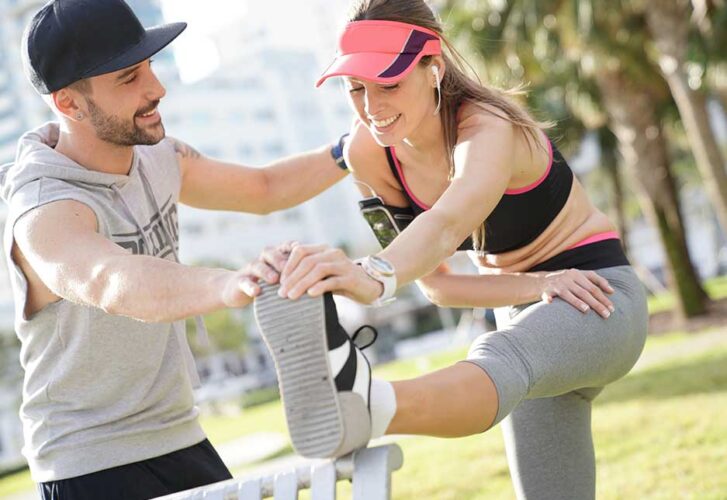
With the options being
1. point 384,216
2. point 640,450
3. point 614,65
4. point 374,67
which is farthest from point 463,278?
point 614,65

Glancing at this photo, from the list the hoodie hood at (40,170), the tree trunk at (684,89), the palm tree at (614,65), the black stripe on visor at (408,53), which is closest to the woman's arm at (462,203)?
the black stripe on visor at (408,53)

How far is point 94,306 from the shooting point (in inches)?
122

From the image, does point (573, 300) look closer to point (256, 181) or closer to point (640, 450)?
point (256, 181)

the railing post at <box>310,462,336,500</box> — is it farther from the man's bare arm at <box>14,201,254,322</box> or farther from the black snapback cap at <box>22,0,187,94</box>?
the black snapback cap at <box>22,0,187,94</box>

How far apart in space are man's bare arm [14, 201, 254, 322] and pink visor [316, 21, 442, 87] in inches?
32.6

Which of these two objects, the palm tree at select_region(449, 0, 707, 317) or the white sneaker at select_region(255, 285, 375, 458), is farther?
the palm tree at select_region(449, 0, 707, 317)

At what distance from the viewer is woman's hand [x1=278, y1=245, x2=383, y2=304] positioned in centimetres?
228

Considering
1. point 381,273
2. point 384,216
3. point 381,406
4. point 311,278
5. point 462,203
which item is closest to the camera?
point 311,278

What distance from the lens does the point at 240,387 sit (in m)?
76.4

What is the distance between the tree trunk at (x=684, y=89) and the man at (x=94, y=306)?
13.4 metres

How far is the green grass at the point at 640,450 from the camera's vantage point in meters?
6.00

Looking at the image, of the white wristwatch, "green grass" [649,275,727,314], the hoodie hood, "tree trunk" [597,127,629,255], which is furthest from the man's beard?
"tree trunk" [597,127,629,255]

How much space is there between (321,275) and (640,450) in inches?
220

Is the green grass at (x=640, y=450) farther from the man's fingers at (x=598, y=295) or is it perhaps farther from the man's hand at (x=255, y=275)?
the man's hand at (x=255, y=275)
